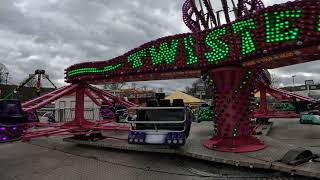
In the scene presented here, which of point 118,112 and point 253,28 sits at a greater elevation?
point 253,28

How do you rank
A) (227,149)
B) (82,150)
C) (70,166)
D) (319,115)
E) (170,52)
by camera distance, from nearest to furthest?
(70,166) → (227,149) → (170,52) → (82,150) → (319,115)

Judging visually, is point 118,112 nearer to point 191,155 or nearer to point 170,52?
point 170,52

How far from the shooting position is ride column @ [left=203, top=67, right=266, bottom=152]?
25.7 ft

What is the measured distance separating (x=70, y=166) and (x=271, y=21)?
218 inches

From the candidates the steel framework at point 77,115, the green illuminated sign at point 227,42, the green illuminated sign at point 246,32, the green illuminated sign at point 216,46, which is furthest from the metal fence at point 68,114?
the green illuminated sign at point 246,32

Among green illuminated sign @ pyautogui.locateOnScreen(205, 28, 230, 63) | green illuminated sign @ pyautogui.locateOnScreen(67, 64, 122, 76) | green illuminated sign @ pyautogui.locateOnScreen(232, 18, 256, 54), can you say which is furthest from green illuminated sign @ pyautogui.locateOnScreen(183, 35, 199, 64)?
green illuminated sign @ pyautogui.locateOnScreen(67, 64, 122, 76)

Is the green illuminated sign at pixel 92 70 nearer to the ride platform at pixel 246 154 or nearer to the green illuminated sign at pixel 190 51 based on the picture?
the ride platform at pixel 246 154

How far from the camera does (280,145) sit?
7.86 meters

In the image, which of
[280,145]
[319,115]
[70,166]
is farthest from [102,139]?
[319,115]

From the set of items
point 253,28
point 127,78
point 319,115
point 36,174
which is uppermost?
point 253,28

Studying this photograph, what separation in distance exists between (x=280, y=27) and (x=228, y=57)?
1498 millimetres

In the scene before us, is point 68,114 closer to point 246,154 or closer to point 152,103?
point 152,103

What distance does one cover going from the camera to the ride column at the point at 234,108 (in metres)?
7.84

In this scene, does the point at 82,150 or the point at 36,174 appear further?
the point at 82,150
